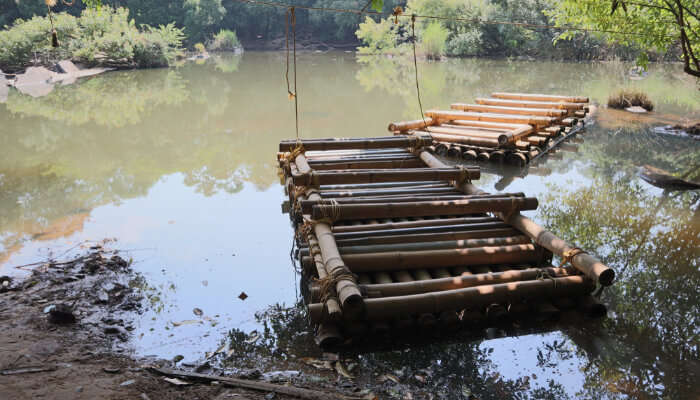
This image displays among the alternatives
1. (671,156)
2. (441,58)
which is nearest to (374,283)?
(671,156)

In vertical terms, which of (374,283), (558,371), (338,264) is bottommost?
(558,371)

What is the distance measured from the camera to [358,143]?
7.45 meters

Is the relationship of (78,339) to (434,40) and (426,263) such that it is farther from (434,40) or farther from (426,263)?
(434,40)

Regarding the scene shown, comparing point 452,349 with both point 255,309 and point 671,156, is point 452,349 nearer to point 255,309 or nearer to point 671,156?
point 255,309

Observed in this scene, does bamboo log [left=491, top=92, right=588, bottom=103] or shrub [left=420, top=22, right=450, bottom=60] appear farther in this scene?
shrub [left=420, top=22, right=450, bottom=60]

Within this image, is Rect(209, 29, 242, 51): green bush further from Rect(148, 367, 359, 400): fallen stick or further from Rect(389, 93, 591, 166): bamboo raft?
Rect(148, 367, 359, 400): fallen stick

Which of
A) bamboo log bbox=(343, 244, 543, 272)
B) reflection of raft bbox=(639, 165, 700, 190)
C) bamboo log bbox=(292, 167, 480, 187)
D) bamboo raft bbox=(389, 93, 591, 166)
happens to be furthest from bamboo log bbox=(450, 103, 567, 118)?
bamboo log bbox=(343, 244, 543, 272)

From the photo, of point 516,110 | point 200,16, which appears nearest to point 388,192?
point 516,110

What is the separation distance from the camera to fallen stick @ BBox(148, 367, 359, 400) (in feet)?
10.3

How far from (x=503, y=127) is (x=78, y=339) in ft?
26.3

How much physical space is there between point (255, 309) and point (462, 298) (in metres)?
1.82

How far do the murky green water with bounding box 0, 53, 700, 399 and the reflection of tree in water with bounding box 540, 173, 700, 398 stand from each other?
17 mm

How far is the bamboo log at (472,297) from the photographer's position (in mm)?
3646

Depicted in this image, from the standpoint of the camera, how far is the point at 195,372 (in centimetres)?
346
